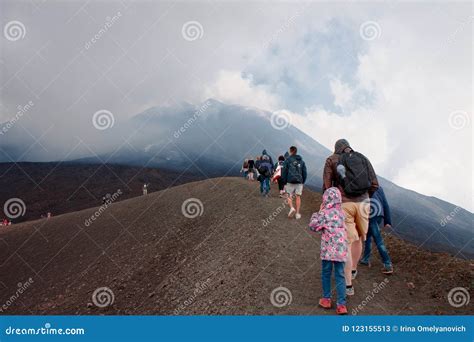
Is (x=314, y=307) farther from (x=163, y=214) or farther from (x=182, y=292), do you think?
(x=163, y=214)

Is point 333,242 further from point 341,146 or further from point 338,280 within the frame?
point 341,146

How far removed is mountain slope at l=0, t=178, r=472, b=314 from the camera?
29.2ft

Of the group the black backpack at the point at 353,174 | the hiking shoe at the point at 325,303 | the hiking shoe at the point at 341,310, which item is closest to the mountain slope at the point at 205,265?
the hiking shoe at the point at 325,303

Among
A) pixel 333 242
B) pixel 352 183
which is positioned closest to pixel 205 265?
pixel 333 242

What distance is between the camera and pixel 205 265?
471 inches

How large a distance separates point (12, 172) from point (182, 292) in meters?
186

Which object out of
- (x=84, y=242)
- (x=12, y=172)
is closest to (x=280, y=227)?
(x=84, y=242)

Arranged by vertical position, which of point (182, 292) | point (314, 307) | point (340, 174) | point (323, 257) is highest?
point (340, 174)

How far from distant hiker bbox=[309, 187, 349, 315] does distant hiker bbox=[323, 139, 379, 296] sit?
0.56 m

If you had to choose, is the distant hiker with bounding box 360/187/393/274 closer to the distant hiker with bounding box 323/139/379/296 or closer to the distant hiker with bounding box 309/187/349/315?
the distant hiker with bounding box 323/139/379/296

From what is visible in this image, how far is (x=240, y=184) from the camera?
2297 centimetres

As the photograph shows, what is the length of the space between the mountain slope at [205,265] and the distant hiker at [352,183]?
1.51m

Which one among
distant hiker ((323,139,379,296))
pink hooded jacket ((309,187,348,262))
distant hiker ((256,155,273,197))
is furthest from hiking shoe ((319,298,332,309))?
distant hiker ((256,155,273,197))

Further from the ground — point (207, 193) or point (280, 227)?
point (207, 193)
